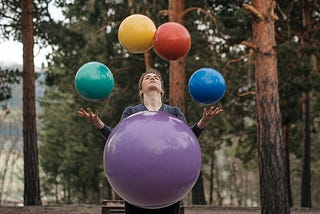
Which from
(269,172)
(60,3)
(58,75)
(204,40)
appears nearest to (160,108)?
(269,172)

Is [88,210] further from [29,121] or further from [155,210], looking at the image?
[155,210]

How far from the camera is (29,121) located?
13648mm

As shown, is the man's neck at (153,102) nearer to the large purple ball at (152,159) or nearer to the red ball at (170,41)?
the large purple ball at (152,159)

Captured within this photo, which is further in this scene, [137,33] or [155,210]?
[137,33]

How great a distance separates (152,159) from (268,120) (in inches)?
231

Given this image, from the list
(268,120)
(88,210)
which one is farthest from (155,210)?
(88,210)

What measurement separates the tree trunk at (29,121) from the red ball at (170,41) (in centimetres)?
885

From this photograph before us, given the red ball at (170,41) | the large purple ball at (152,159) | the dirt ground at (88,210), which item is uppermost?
the red ball at (170,41)

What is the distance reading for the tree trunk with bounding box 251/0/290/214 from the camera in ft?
30.9

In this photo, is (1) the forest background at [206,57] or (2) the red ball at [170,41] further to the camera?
(1) the forest background at [206,57]

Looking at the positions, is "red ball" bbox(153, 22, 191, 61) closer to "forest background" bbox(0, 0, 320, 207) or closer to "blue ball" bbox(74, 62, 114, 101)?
"blue ball" bbox(74, 62, 114, 101)

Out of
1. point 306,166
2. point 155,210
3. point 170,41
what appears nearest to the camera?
point 155,210

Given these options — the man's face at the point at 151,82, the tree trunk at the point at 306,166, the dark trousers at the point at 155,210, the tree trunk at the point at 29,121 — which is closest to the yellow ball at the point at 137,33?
the man's face at the point at 151,82

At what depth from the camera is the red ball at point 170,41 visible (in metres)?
5.16
